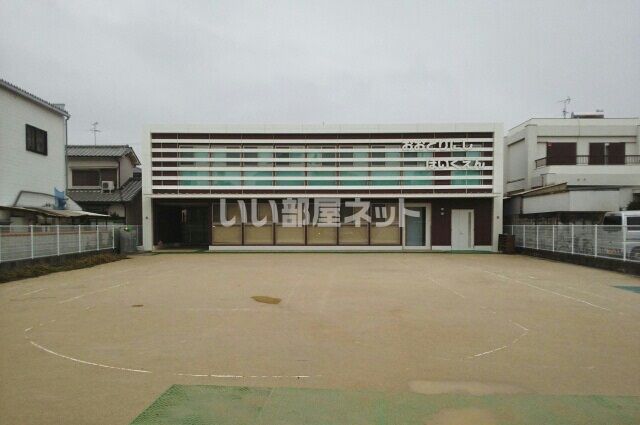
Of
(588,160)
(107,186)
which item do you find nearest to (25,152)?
(107,186)

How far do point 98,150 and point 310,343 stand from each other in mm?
25727

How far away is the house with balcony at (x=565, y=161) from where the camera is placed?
21656mm

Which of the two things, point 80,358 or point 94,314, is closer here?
point 80,358

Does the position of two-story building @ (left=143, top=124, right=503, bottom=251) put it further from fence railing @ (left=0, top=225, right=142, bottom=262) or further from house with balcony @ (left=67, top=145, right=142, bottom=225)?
fence railing @ (left=0, top=225, right=142, bottom=262)

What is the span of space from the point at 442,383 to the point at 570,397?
1276mm

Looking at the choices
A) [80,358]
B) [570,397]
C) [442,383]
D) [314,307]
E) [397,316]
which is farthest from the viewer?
[314,307]

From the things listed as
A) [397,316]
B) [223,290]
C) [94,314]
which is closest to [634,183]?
[397,316]

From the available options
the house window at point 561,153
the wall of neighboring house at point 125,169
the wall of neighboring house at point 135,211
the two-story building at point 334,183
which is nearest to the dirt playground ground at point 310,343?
the two-story building at point 334,183

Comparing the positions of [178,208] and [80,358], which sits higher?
[178,208]

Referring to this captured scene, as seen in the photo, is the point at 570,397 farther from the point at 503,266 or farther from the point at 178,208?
the point at 178,208

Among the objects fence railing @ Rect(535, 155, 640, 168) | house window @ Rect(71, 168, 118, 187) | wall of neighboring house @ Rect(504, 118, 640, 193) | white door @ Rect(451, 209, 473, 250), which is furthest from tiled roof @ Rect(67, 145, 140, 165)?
fence railing @ Rect(535, 155, 640, 168)

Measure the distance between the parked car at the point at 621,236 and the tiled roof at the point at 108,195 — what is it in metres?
24.4

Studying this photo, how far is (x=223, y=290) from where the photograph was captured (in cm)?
1023

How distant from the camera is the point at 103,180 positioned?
25969mm
